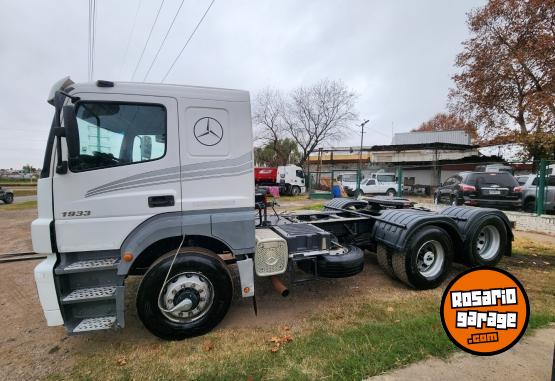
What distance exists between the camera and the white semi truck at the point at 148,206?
3068mm

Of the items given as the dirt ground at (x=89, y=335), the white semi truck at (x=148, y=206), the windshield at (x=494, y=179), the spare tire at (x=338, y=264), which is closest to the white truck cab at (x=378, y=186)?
the windshield at (x=494, y=179)

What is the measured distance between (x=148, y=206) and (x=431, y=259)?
4.22 m

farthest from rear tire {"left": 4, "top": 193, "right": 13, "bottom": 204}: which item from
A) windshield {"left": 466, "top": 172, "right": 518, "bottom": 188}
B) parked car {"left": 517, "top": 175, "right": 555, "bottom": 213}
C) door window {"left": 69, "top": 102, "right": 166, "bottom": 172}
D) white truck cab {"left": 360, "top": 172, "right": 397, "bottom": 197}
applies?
parked car {"left": 517, "top": 175, "right": 555, "bottom": 213}

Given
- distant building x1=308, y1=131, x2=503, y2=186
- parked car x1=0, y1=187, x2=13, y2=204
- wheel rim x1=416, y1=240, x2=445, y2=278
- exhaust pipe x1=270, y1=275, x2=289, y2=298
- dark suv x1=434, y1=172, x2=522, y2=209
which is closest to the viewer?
exhaust pipe x1=270, y1=275, x2=289, y2=298

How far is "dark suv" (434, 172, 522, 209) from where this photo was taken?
1043cm

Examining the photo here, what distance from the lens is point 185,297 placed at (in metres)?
3.26

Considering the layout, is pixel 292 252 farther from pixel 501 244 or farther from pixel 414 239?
pixel 501 244

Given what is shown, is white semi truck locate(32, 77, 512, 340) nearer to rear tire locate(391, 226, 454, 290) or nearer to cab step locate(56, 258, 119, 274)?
cab step locate(56, 258, 119, 274)

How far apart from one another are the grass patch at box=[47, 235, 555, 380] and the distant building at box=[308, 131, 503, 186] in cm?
1625

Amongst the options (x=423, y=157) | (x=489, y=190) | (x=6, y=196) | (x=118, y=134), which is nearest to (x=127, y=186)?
(x=118, y=134)

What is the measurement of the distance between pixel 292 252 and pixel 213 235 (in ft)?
3.68

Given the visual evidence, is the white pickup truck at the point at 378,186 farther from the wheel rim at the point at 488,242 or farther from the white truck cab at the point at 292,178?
the wheel rim at the point at 488,242

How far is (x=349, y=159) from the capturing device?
45.0 metres

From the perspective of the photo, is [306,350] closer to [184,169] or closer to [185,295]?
[185,295]
